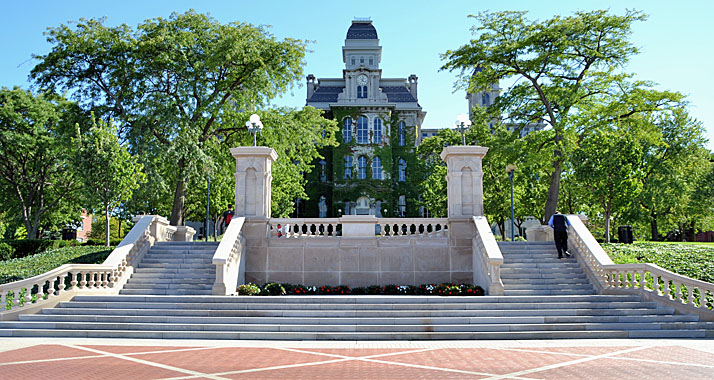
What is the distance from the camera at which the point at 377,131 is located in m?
56.1

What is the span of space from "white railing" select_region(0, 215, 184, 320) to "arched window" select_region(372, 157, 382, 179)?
35826mm

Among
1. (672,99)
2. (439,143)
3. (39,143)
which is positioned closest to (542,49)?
(672,99)

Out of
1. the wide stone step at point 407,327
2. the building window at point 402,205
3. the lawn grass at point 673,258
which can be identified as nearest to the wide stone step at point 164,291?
the wide stone step at point 407,327

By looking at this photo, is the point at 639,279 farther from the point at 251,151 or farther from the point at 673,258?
the point at 251,151

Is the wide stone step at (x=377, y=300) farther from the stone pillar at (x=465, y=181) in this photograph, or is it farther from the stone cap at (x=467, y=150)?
the stone cap at (x=467, y=150)

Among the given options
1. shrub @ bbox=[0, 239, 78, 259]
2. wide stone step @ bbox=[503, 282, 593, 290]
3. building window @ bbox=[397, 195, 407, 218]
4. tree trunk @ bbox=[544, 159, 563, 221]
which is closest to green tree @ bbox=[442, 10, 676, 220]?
tree trunk @ bbox=[544, 159, 563, 221]

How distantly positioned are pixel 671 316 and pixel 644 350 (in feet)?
10.8

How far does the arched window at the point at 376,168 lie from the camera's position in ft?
182

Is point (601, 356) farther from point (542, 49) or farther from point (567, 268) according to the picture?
point (542, 49)

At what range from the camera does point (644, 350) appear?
35.2 ft

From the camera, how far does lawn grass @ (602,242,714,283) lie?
57.5ft

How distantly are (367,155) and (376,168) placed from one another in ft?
5.03

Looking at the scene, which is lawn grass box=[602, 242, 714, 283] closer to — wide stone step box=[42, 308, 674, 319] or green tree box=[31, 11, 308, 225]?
wide stone step box=[42, 308, 674, 319]

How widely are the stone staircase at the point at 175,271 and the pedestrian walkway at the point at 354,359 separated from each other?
4.16 metres
